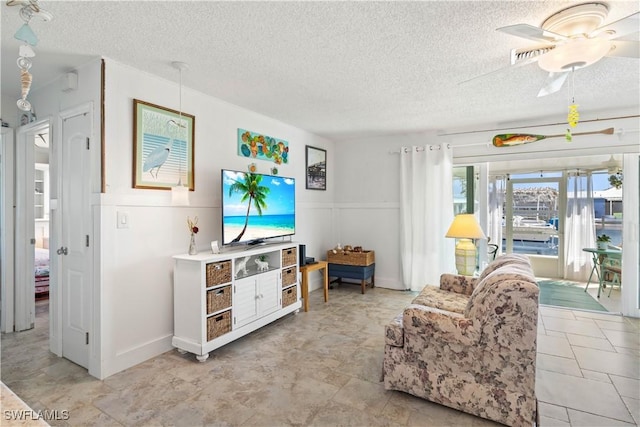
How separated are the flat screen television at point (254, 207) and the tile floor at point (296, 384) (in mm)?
1004

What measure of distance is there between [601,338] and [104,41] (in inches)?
187

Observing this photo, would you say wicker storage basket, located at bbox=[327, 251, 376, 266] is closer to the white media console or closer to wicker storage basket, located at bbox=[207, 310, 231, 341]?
the white media console

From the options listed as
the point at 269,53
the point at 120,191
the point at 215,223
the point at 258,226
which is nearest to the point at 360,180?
the point at 258,226

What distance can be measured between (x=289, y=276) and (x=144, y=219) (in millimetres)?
1616

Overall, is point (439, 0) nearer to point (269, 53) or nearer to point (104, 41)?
point (269, 53)

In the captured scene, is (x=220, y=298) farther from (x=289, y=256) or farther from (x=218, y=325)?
(x=289, y=256)

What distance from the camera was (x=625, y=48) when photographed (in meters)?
1.85

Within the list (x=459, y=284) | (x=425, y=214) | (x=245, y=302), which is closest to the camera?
(x=245, y=302)

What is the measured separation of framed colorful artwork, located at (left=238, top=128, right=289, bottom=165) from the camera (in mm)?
3672

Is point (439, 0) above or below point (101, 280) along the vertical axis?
above

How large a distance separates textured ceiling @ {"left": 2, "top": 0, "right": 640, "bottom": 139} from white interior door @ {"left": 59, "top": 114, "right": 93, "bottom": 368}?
0.58 m

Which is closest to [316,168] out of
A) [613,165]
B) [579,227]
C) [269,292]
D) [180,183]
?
[269,292]

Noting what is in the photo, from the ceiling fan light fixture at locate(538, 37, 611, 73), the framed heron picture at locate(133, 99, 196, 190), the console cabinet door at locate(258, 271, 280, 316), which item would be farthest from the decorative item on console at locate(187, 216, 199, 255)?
the ceiling fan light fixture at locate(538, 37, 611, 73)

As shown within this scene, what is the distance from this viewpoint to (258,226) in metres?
3.47
